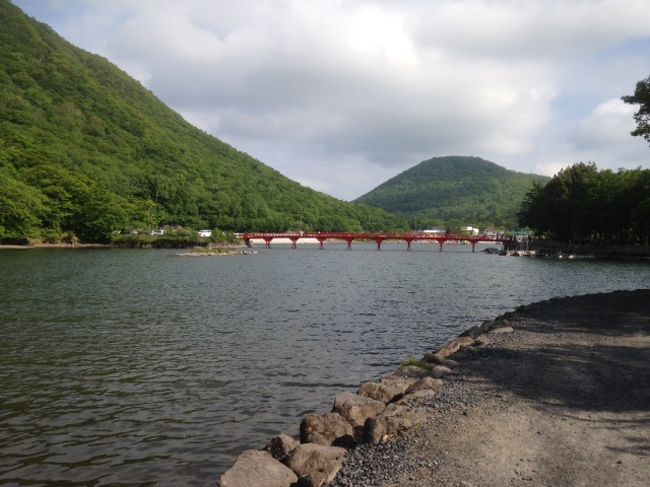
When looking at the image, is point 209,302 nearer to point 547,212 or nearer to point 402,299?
point 402,299

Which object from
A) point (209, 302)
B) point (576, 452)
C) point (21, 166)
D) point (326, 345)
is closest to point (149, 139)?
point (21, 166)

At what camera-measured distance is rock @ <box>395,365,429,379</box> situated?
12414mm

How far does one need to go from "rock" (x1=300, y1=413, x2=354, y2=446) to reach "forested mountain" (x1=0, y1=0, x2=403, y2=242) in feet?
293

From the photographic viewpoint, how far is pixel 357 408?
372 inches

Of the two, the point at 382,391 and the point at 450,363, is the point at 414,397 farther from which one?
the point at 450,363

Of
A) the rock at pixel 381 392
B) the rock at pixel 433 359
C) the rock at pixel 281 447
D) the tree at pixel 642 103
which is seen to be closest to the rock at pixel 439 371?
the rock at pixel 433 359

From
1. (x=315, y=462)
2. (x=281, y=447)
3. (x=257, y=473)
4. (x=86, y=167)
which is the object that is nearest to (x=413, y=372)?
(x=281, y=447)

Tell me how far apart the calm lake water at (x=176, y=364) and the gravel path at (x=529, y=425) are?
328cm

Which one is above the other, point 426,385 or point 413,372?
point 426,385

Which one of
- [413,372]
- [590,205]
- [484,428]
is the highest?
[590,205]

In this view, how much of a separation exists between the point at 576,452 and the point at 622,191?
81.7 metres

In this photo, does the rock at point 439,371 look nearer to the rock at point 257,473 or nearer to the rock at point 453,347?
the rock at point 453,347

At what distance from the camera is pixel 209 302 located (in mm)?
29562

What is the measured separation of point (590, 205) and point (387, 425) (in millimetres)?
86791
